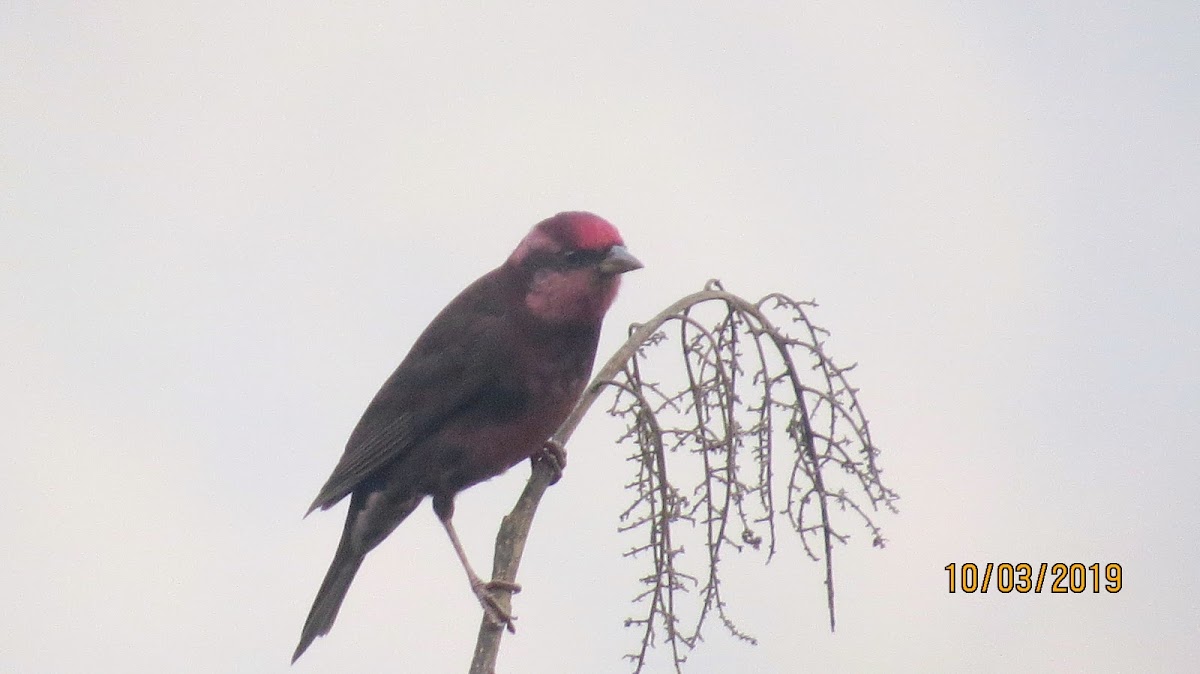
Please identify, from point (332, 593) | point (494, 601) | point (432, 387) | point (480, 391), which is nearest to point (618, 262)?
point (480, 391)

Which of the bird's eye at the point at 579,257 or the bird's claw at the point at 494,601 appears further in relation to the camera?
the bird's eye at the point at 579,257

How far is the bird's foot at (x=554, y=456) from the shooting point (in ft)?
15.0

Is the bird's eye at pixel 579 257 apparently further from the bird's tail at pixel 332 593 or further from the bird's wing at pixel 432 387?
the bird's tail at pixel 332 593

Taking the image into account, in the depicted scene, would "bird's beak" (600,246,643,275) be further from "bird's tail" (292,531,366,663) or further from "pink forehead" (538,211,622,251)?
"bird's tail" (292,531,366,663)

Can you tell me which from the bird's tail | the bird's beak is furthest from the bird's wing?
the bird's beak

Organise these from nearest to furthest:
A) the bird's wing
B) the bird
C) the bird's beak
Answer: the bird's beak → the bird → the bird's wing

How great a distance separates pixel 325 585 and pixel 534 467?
88 centimetres

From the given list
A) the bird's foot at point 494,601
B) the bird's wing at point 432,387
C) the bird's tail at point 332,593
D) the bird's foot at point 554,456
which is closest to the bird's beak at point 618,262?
the bird's wing at point 432,387

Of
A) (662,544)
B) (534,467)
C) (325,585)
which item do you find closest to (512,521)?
(662,544)

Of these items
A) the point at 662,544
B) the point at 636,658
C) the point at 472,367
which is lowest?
the point at 636,658

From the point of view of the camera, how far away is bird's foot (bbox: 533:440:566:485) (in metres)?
4.56

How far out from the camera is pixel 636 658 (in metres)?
3.45

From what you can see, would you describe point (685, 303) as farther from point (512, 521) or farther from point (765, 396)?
point (512, 521)


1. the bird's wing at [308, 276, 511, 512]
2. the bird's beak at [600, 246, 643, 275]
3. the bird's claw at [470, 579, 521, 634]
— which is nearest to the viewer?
the bird's claw at [470, 579, 521, 634]
